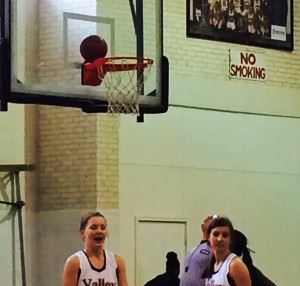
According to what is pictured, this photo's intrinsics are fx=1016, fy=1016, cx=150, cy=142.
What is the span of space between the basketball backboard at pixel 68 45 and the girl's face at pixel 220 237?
206cm

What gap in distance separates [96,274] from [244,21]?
20.3ft

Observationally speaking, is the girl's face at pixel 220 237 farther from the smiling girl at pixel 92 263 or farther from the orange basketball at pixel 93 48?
the orange basketball at pixel 93 48

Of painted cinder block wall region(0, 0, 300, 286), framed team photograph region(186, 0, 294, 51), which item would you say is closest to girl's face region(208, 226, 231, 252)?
painted cinder block wall region(0, 0, 300, 286)

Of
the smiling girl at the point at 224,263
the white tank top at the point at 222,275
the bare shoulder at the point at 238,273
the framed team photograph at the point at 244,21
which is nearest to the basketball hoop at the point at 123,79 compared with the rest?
the smiling girl at the point at 224,263

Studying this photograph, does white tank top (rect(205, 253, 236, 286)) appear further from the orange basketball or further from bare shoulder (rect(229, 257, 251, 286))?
the orange basketball

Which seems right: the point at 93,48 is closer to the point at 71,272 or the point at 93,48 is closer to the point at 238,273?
the point at 71,272

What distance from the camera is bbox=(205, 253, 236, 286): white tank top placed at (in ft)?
23.7

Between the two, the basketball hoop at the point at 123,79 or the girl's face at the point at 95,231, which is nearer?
the girl's face at the point at 95,231

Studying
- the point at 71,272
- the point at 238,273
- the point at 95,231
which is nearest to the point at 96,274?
the point at 71,272

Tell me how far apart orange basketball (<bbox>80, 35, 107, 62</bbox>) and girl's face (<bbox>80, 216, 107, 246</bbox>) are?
2.06 metres

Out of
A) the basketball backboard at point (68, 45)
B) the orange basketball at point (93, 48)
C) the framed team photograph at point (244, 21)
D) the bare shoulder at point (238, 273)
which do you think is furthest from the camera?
the framed team photograph at point (244, 21)

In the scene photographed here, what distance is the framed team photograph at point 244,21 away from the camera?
12531mm

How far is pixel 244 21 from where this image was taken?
42.5ft

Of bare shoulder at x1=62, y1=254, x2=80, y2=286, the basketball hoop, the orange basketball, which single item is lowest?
bare shoulder at x1=62, y1=254, x2=80, y2=286
